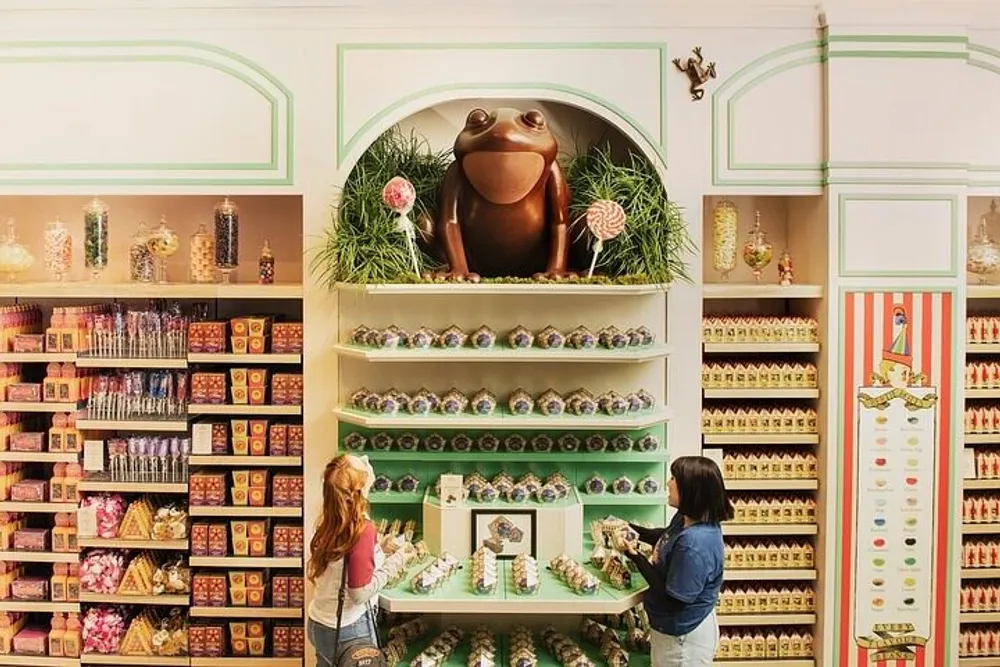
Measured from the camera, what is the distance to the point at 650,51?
12.8 ft

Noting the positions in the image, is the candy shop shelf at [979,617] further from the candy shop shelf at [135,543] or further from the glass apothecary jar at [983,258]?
the candy shop shelf at [135,543]

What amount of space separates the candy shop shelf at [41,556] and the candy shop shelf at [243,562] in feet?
1.80

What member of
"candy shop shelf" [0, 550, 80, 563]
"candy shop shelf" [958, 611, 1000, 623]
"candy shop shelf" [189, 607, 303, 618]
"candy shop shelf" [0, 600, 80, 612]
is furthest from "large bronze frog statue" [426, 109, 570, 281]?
"candy shop shelf" [958, 611, 1000, 623]

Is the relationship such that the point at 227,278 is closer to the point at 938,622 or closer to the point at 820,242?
the point at 820,242

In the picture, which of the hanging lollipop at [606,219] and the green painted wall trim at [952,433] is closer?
the hanging lollipop at [606,219]

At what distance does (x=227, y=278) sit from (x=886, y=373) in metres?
2.89

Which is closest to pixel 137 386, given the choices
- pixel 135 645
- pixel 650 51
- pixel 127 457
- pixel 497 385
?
pixel 127 457

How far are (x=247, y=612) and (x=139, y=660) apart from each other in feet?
1.73

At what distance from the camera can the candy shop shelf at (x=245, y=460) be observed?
396 centimetres

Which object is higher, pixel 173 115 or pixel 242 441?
pixel 173 115

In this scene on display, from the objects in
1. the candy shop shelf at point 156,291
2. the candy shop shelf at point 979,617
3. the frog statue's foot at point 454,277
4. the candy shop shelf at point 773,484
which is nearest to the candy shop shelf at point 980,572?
the candy shop shelf at point 979,617

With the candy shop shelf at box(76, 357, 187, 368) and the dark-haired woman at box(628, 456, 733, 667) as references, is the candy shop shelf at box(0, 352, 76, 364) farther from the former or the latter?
the dark-haired woman at box(628, 456, 733, 667)

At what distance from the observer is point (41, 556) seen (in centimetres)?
405

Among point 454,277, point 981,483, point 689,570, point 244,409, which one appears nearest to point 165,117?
point 244,409
